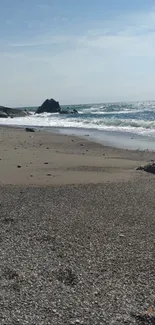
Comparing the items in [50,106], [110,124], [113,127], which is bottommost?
[113,127]

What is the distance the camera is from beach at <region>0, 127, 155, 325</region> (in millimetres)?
4055

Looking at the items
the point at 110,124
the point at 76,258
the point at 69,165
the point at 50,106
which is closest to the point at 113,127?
the point at 110,124

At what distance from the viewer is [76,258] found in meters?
5.30

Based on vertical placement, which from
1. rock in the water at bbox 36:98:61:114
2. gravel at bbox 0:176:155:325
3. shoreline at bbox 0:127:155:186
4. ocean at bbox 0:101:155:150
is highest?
rock in the water at bbox 36:98:61:114

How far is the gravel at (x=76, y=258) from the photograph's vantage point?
4.01 metres

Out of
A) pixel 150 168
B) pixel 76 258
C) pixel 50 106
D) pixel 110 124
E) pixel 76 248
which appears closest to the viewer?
pixel 76 258

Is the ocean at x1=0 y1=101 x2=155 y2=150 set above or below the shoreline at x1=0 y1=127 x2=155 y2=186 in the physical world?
above

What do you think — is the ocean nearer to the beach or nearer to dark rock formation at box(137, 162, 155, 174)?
dark rock formation at box(137, 162, 155, 174)

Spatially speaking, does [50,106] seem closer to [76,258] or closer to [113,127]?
[113,127]

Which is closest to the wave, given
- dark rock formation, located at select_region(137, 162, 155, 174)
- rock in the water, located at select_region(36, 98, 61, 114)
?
dark rock formation, located at select_region(137, 162, 155, 174)

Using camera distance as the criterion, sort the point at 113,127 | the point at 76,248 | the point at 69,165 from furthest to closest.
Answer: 1. the point at 113,127
2. the point at 69,165
3. the point at 76,248

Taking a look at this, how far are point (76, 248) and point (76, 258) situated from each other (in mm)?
345

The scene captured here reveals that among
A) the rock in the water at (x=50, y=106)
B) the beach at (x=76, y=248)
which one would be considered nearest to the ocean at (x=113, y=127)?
A: the beach at (x=76, y=248)

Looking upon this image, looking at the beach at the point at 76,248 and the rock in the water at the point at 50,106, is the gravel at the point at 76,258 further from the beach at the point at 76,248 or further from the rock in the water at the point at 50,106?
the rock in the water at the point at 50,106
